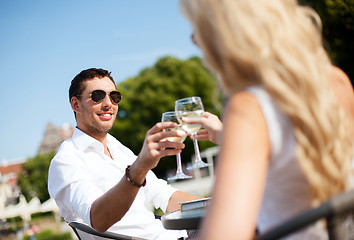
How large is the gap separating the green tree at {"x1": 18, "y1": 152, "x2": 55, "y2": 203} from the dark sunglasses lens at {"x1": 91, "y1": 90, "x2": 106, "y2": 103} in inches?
2358

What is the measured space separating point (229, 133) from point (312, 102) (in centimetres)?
31

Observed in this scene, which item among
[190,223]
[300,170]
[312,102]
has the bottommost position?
[190,223]

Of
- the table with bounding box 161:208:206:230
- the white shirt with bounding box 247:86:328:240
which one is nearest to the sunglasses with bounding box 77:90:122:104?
the table with bounding box 161:208:206:230

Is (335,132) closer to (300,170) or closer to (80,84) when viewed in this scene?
(300,170)

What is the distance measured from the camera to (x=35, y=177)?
197ft

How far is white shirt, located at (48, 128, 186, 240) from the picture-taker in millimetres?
2676

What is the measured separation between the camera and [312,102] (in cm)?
126

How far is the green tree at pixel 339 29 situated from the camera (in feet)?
35.3

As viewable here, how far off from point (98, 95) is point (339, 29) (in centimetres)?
969

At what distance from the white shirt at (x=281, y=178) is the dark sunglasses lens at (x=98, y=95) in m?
2.08

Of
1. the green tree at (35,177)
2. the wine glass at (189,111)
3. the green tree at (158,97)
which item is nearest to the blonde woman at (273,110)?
the wine glass at (189,111)

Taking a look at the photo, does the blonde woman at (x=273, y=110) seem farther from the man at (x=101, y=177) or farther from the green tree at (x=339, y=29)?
the green tree at (x=339, y=29)

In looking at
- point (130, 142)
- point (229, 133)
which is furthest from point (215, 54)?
point (130, 142)

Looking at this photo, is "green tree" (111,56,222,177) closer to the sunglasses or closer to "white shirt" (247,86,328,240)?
the sunglasses
